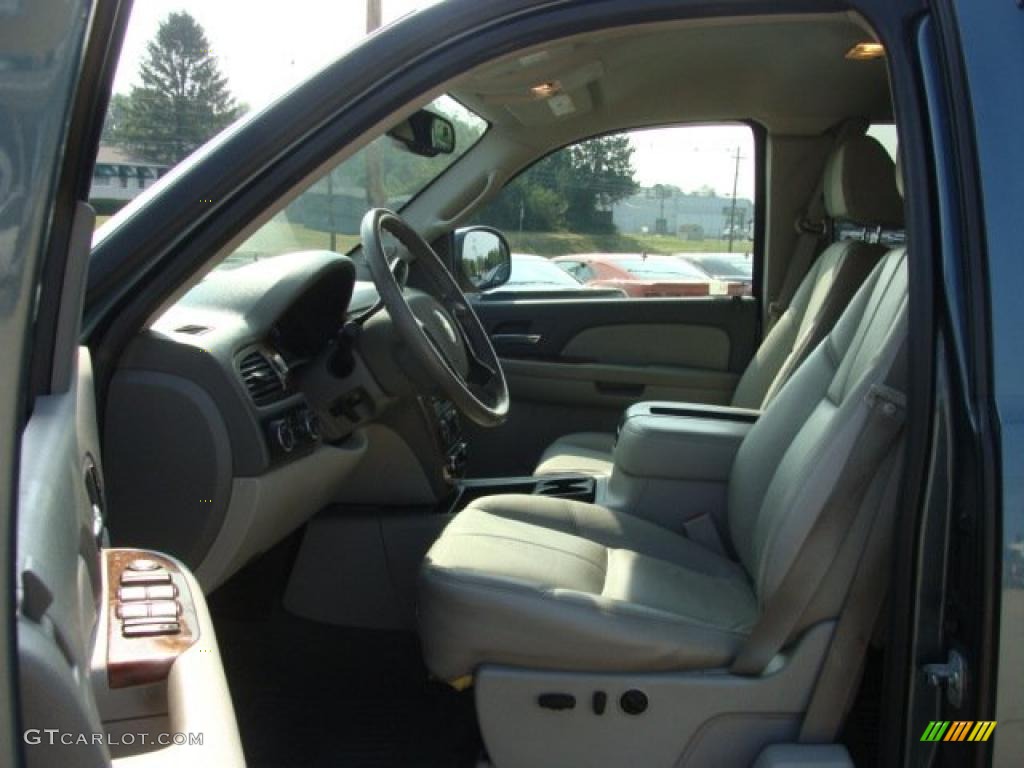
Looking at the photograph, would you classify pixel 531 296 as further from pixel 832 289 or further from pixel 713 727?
pixel 713 727

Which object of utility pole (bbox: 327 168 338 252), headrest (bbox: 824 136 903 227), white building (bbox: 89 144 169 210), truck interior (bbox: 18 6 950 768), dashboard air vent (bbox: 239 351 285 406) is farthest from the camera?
headrest (bbox: 824 136 903 227)

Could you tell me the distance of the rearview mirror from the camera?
2523 mm

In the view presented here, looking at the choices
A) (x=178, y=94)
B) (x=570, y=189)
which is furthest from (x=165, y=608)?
(x=570, y=189)

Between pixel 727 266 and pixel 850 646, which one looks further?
pixel 727 266

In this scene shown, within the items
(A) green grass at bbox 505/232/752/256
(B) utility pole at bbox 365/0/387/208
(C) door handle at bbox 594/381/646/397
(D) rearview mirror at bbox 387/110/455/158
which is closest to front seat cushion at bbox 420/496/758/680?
(D) rearview mirror at bbox 387/110/455/158

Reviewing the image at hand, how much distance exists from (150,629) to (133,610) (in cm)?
4

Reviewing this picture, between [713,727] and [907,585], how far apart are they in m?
0.45

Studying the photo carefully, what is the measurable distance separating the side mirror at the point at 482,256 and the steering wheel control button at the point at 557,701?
1998mm

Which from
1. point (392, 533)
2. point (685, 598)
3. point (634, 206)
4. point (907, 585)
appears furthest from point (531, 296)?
point (907, 585)

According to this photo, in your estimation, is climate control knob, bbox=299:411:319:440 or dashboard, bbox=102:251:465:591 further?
climate control knob, bbox=299:411:319:440

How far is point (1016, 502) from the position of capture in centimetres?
118

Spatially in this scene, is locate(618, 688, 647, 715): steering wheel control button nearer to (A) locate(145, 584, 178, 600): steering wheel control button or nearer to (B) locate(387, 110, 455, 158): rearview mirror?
(A) locate(145, 584, 178, 600): steering wheel control button

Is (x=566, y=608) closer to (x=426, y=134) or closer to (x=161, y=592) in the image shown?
(x=161, y=592)

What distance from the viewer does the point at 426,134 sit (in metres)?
2.63
